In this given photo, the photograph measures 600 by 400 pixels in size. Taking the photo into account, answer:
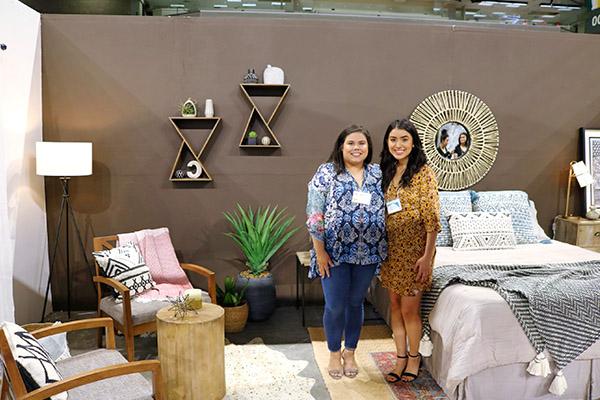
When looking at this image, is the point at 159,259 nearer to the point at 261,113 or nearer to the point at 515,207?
the point at 261,113

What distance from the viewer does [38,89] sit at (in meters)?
4.22

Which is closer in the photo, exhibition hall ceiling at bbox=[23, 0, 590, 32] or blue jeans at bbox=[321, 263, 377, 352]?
blue jeans at bbox=[321, 263, 377, 352]

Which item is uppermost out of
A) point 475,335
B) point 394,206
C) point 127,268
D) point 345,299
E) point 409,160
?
point 409,160

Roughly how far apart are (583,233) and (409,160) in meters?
2.80

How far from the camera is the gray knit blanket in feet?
8.96

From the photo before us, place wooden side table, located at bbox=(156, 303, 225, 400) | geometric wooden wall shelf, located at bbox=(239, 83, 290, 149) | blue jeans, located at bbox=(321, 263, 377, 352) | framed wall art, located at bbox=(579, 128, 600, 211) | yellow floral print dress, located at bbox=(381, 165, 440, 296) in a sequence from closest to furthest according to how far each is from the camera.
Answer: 1. wooden side table, located at bbox=(156, 303, 225, 400)
2. yellow floral print dress, located at bbox=(381, 165, 440, 296)
3. blue jeans, located at bbox=(321, 263, 377, 352)
4. geometric wooden wall shelf, located at bbox=(239, 83, 290, 149)
5. framed wall art, located at bbox=(579, 128, 600, 211)

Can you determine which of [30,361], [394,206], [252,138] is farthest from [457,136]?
[30,361]

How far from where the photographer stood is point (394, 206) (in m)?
2.98

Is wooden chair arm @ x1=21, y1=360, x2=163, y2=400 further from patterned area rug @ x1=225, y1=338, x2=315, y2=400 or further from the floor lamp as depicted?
the floor lamp

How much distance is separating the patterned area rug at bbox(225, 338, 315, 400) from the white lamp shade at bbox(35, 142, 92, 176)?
1.82 metres

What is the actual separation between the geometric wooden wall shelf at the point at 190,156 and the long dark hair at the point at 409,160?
6.07 ft

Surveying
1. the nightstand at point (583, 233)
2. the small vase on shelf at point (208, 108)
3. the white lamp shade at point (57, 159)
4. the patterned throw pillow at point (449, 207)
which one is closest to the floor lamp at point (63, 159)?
the white lamp shade at point (57, 159)

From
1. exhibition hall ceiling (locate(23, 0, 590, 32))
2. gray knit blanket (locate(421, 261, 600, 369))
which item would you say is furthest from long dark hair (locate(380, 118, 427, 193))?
exhibition hall ceiling (locate(23, 0, 590, 32))

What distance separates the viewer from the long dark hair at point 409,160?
3.00 metres
